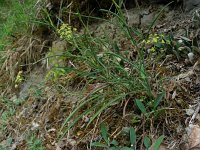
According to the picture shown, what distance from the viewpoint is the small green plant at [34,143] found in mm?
2445

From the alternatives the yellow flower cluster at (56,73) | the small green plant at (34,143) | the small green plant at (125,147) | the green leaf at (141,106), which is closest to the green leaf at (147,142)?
the small green plant at (125,147)

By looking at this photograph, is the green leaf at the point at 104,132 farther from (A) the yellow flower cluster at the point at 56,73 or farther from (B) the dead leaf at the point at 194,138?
(A) the yellow flower cluster at the point at 56,73

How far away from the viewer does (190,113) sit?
2.02m

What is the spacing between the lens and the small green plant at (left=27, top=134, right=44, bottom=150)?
8.02ft

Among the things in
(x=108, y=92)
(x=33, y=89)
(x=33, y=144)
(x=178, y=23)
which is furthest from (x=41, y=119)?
(x=178, y=23)

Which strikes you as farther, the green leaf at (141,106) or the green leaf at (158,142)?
the green leaf at (141,106)

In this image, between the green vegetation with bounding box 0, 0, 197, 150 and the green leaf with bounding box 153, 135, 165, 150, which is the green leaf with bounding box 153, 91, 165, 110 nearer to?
the green vegetation with bounding box 0, 0, 197, 150

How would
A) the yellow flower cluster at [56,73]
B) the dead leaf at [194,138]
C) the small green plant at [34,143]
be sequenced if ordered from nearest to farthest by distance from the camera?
the dead leaf at [194,138] < the small green plant at [34,143] < the yellow flower cluster at [56,73]

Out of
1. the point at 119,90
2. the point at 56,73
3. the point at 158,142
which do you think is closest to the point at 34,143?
the point at 56,73

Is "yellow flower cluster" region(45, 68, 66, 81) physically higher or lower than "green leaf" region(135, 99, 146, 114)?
lower

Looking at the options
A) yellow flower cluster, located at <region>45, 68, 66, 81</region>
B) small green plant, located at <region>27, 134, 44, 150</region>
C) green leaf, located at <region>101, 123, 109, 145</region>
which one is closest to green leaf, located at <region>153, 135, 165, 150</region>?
green leaf, located at <region>101, 123, 109, 145</region>

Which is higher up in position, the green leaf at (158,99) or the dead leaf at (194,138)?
the green leaf at (158,99)

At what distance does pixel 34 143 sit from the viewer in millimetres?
2486

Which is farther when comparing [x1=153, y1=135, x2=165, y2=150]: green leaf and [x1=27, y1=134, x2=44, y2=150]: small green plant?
[x1=27, y1=134, x2=44, y2=150]: small green plant
